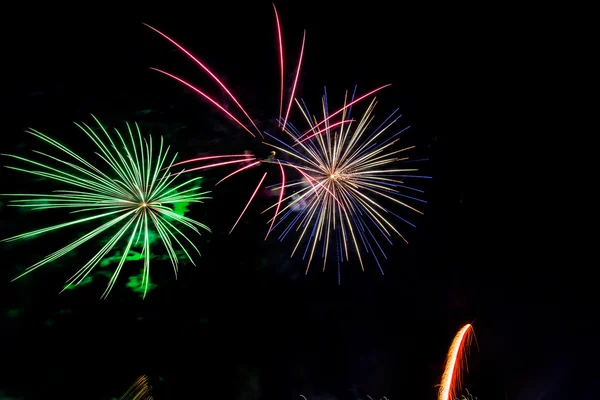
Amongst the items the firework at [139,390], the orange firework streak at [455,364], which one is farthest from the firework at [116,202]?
the orange firework streak at [455,364]

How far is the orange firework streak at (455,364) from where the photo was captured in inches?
174

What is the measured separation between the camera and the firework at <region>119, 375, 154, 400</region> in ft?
11.8

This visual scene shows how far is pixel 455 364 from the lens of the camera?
4.68m

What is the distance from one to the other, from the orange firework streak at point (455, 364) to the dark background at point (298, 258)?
13 cm

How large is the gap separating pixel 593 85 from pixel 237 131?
5.37 meters

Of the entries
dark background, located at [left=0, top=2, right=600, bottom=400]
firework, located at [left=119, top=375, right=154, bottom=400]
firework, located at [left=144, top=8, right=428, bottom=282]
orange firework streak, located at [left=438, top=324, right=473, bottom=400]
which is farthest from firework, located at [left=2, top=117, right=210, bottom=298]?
orange firework streak, located at [left=438, top=324, right=473, bottom=400]

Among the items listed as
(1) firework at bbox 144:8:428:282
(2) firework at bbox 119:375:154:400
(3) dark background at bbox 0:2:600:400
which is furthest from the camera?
(1) firework at bbox 144:8:428:282

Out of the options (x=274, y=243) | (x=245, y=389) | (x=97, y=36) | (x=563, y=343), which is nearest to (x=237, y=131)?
(x=274, y=243)

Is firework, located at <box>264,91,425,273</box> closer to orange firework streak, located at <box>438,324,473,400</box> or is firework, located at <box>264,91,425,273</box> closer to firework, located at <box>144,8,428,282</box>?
firework, located at <box>144,8,428,282</box>

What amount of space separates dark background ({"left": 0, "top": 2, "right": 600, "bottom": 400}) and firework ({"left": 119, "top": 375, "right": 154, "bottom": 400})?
0.09 meters

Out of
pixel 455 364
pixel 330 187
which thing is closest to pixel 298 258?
pixel 330 187

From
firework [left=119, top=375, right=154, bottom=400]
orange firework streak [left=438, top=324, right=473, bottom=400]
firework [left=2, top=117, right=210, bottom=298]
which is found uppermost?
firework [left=2, top=117, right=210, bottom=298]

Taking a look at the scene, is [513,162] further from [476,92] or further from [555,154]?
[476,92]

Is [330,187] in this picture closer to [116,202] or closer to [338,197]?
[338,197]
